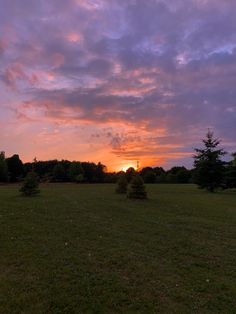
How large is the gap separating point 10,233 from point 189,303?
739 centimetres

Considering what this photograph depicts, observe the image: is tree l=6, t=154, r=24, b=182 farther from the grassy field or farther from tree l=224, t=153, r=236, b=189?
the grassy field

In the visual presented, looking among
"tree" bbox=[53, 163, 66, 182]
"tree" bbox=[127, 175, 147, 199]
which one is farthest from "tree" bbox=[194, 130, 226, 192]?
"tree" bbox=[53, 163, 66, 182]

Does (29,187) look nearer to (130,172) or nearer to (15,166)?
(130,172)

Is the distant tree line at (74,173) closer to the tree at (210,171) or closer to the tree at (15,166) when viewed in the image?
the tree at (15,166)

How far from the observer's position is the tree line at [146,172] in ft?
135

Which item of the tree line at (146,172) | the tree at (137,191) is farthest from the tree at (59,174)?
the tree at (137,191)

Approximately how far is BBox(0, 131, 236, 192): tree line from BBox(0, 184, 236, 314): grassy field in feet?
54.0

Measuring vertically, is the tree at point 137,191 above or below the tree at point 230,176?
below

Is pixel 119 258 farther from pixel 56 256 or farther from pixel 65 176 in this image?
pixel 65 176

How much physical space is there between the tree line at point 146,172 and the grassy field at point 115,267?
1645 cm

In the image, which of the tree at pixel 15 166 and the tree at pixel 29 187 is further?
the tree at pixel 15 166

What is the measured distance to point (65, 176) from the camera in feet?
270

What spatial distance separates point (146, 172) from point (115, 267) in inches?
2961

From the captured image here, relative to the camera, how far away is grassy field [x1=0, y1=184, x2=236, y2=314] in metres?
6.06
